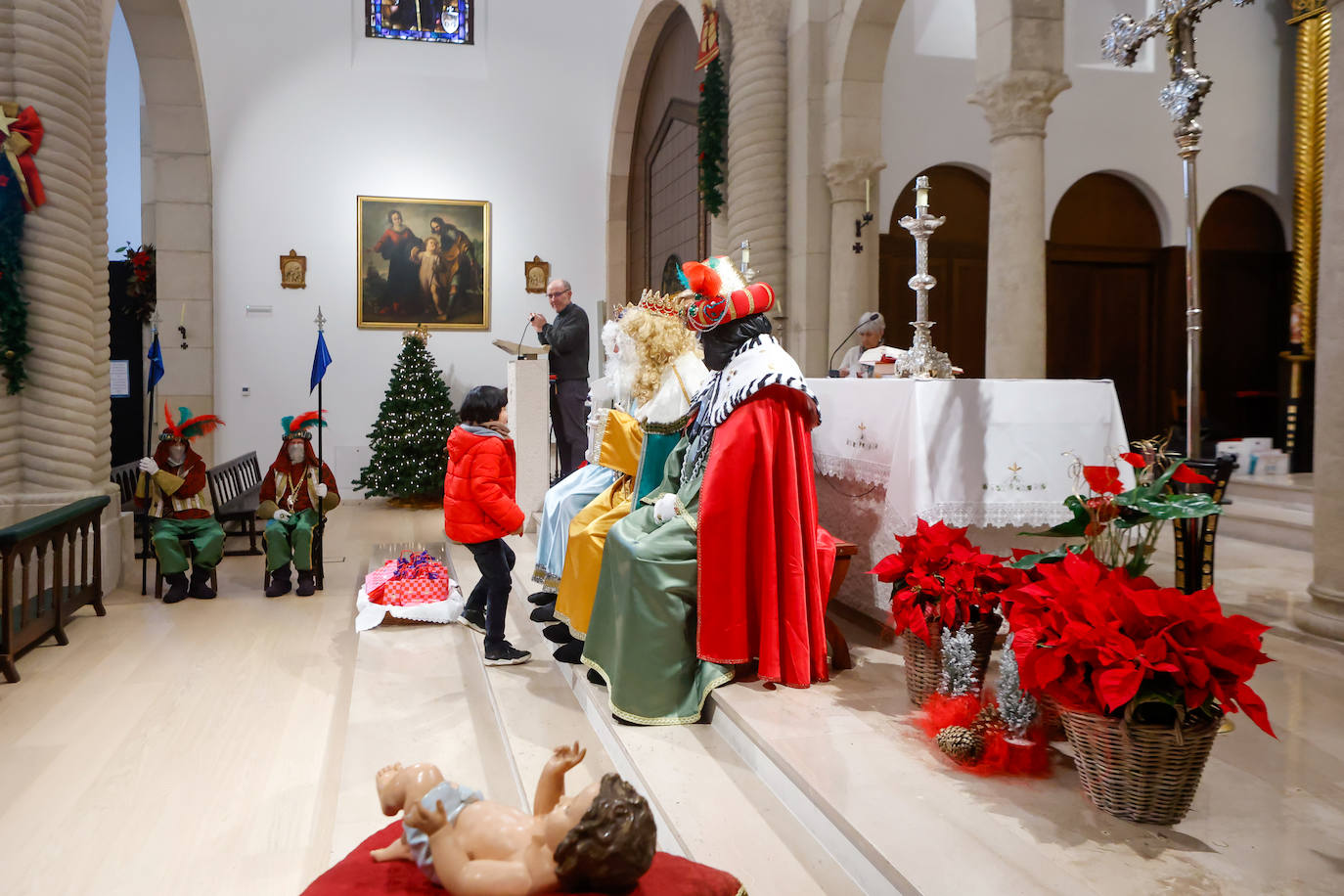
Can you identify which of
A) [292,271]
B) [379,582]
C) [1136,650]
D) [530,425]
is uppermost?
[292,271]

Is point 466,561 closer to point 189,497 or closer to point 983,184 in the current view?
point 189,497

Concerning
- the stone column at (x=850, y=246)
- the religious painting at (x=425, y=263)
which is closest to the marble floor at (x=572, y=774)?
the stone column at (x=850, y=246)

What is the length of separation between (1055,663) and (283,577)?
538 cm

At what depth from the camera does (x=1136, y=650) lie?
2.26m

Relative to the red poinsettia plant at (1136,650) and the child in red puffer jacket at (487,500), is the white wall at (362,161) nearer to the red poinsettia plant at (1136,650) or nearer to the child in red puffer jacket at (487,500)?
the child in red puffer jacket at (487,500)

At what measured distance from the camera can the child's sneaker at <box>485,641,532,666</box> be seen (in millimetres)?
4586

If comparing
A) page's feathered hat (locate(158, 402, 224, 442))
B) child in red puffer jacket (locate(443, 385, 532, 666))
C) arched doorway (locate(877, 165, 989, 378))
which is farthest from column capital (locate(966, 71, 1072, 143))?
page's feathered hat (locate(158, 402, 224, 442))

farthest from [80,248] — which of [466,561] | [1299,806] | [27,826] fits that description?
[1299,806]

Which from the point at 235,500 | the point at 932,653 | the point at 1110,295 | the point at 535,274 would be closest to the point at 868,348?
the point at 932,653

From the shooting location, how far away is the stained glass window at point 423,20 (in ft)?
40.1

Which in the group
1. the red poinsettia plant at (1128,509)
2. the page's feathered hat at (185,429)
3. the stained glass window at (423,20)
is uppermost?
the stained glass window at (423,20)

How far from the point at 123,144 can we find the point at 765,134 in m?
9.25

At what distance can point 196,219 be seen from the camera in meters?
11.4

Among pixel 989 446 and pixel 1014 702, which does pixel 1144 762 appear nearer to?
pixel 1014 702
